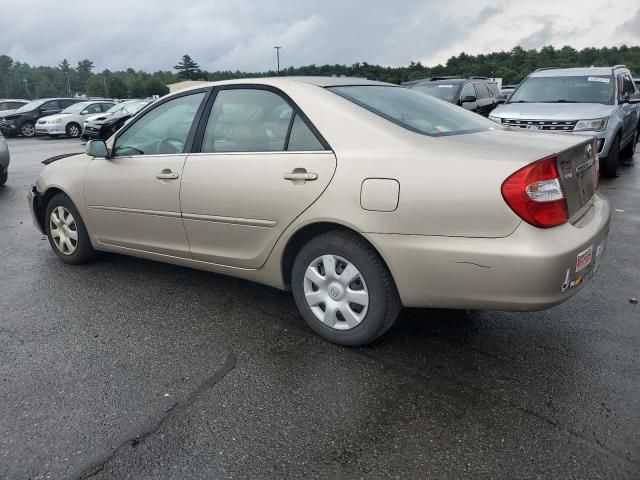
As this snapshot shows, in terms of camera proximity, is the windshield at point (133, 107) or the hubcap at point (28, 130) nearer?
the windshield at point (133, 107)

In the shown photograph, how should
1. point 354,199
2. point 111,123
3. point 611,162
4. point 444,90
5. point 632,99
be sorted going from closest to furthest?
point 354,199 → point 611,162 → point 632,99 → point 444,90 → point 111,123

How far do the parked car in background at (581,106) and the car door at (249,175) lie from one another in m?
5.57

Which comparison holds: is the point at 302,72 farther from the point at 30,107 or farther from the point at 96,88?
the point at 96,88

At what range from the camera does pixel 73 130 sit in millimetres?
20953

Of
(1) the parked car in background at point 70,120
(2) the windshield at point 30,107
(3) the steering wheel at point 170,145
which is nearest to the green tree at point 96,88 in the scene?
(2) the windshield at point 30,107

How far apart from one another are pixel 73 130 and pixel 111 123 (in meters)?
3.84

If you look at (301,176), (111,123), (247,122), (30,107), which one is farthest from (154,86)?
(301,176)

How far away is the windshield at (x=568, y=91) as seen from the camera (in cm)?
884

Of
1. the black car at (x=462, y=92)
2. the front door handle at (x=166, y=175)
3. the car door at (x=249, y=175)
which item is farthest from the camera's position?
the black car at (x=462, y=92)

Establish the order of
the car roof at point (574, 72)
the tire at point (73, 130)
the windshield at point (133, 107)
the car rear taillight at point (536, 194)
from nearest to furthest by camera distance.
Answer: the car rear taillight at point (536, 194), the car roof at point (574, 72), the windshield at point (133, 107), the tire at point (73, 130)

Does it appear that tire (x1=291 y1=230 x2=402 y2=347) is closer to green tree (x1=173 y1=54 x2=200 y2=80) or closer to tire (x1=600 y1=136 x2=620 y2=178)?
tire (x1=600 y1=136 x2=620 y2=178)

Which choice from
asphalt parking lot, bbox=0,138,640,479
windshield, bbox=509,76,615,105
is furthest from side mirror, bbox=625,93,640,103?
asphalt parking lot, bbox=0,138,640,479

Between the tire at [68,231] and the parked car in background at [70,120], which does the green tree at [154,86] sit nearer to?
the parked car in background at [70,120]

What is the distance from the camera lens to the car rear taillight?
253 cm
